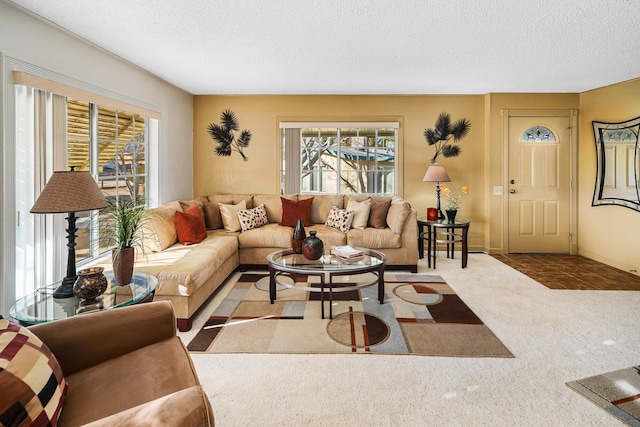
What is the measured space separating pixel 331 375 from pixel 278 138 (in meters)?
4.06

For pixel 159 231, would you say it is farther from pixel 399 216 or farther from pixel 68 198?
pixel 399 216

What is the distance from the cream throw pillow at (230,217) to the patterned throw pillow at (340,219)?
122 cm

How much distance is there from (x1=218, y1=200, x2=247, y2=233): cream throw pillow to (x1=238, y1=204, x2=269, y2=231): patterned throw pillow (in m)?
0.06

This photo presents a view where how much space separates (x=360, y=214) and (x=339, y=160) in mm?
1210

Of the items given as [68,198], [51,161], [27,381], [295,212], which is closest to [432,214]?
[295,212]

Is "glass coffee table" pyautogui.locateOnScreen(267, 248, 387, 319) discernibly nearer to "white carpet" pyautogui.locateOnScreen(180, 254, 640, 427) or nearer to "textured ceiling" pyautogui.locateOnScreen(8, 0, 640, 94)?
"white carpet" pyautogui.locateOnScreen(180, 254, 640, 427)

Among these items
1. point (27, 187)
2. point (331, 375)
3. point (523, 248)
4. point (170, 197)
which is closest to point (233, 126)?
point (170, 197)

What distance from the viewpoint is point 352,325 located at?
2.82 m

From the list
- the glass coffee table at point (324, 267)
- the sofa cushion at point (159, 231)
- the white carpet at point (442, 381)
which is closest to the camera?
the white carpet at point (442, 381)

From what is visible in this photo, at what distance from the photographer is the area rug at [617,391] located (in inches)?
70.1

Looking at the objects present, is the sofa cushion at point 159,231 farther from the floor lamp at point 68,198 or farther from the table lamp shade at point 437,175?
the table lamp shade at point 437,175

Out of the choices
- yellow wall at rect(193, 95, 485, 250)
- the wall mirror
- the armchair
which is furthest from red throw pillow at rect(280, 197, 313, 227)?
the wall mirror

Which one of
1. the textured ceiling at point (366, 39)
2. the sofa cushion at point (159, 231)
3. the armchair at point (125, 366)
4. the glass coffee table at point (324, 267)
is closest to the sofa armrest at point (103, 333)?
the armchair at point (125, 366)

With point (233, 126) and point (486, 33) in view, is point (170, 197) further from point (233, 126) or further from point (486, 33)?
point (486, 33)
